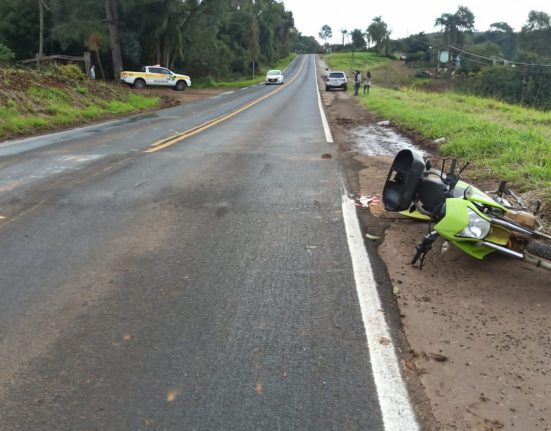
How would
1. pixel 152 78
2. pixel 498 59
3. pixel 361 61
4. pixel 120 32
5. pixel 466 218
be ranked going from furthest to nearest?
1. pixel 361 61
2. pixel 498 59
3. pixel 120 32
4. pixel 152 78
5. pixel 466 218

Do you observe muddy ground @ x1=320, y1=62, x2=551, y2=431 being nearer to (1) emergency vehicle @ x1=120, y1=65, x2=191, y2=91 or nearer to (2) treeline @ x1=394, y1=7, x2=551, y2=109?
(1) emergency vehicle @ x1=120, y1=65, x2=191, y2=91

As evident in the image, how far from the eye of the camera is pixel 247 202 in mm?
6957

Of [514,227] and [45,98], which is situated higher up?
[514,227]

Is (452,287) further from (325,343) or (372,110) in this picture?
(372,110)

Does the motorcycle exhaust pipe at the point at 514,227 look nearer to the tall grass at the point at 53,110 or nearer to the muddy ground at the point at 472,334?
the muddy ground at the point at 472,334

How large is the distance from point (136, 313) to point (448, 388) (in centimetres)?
220

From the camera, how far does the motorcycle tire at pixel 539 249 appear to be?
4219 millimetres

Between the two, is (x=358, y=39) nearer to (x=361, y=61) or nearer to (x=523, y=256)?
(x=361, y=61)

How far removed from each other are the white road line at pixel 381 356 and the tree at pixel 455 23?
113 meters

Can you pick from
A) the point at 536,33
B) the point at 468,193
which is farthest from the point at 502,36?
the point at 468,193

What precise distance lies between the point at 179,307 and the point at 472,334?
211 centimetres

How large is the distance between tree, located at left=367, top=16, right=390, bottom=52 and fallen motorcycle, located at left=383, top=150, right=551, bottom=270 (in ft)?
477

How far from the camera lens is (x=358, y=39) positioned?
155 meters

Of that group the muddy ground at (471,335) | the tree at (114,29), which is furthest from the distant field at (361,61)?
the muddy ground at (471,335)
